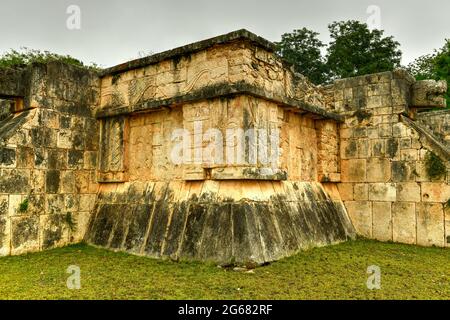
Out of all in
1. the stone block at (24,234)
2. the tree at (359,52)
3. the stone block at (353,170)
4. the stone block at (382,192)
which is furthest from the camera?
the tree at (359,52)

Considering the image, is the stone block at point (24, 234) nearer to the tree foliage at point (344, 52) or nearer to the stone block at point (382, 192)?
the stone block at point (382, 192)

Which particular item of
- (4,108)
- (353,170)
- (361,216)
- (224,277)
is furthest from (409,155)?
(4,108)

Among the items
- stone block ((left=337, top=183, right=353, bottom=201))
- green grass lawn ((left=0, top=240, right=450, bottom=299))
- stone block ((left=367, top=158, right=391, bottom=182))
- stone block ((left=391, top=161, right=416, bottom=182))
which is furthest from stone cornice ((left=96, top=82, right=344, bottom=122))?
green grass lawn ((left=0, top=240, right=450, bottom=299))

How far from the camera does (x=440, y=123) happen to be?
1076cm

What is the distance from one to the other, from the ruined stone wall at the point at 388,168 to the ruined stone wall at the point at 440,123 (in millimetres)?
3330

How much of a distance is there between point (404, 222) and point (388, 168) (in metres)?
1.09

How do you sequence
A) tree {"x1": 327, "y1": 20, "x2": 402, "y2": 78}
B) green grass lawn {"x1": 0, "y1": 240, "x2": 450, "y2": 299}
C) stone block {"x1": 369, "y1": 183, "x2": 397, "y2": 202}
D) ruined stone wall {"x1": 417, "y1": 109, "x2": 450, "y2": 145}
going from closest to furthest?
1. green grass lawn {"x1": 0, "y1": 240, "x2": 450, "y2": 299}
2. stone block {"x1": 369, "y1": 183, "x2": 397, "y2": 202}
3. ruined stone wall {"x1": 417, "y1": 109, "x2": 450, "y2": 145}
4. tree {"x1": 327, "y1": 20, "x2": 402, "y2": 78}

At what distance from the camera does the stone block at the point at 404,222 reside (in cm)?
735

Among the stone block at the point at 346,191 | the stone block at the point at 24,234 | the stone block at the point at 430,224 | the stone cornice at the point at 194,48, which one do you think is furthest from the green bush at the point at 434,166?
the stone block at the point at 24,234

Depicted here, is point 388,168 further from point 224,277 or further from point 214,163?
point 224,277

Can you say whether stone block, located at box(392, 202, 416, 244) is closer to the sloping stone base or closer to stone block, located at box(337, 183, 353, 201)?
stone block, located at box(337, 183, 353, 201)

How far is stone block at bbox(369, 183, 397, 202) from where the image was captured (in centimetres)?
762

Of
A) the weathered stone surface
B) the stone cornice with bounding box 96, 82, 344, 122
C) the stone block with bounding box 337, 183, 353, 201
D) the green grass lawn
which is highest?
the weathered stone surface

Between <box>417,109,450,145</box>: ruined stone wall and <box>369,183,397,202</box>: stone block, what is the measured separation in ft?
12.7
